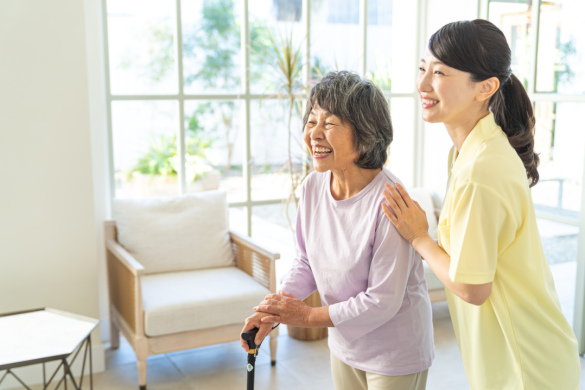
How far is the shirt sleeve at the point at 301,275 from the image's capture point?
1708 mm

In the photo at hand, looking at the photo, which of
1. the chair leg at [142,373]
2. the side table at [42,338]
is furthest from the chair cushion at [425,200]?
the side table at [42,338]

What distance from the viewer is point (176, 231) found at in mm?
3660

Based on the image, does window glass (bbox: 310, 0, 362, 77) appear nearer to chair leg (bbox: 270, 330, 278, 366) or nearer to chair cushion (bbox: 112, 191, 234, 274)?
chair cushion (bbox: 112, 191, 234, 274)

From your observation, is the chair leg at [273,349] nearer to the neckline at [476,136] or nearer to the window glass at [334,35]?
the window glass at [334,35]

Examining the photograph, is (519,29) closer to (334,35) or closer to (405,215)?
(334,35)

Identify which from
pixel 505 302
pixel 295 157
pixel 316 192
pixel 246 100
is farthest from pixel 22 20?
pixel 505 302

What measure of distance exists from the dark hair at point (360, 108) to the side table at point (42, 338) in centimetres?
149

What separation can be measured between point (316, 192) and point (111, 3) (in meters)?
2.61

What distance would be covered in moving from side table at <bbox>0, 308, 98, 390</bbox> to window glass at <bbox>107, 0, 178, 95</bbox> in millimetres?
1596

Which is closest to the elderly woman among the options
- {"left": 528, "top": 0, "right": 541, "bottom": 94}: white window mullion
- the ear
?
the ear

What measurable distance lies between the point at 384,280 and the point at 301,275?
343 mm

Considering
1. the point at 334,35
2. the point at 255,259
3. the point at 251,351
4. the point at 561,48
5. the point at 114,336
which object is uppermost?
the point at 334,35

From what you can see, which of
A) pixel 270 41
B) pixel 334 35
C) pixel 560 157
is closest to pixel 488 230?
pixel 560 157

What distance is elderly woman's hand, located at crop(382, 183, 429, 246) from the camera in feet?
4.73
